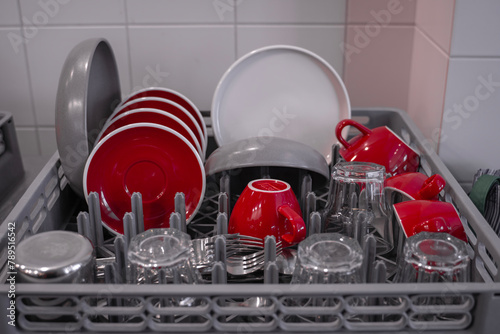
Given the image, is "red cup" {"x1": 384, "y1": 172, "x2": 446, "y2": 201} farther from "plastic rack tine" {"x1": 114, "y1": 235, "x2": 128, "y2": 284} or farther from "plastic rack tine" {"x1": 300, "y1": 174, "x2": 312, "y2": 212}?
"plastic rack tine" {"x1": 114, "y1": 235, "x2": 128, "y2": 284}

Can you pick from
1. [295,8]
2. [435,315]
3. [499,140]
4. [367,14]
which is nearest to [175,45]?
[295,8]

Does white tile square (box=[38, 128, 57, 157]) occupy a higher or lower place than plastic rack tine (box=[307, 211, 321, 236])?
lower

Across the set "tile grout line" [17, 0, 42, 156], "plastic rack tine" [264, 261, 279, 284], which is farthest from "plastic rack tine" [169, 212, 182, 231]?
"tile grout line" [17, 0, 42, 156]

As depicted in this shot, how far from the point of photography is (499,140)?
2.97ft

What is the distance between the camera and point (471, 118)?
0.89 meters

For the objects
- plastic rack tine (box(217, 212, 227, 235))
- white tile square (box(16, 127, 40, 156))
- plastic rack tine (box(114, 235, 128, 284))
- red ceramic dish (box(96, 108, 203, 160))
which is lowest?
white tile square (box(16, 127, 40, 156))

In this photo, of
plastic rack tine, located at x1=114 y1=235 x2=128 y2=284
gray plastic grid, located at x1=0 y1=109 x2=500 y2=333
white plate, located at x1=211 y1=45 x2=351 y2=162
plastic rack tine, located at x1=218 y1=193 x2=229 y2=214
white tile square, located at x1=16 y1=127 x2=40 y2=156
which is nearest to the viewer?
gray plastic grid, located at x1=0 y1=109 x2=500 y2=333

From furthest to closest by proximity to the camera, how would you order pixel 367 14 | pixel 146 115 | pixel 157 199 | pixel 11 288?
pixel 367 14 < pixel 146 115 < pixel 157 199 < pixel 11 288

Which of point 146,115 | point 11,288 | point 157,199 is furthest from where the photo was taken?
point 146,115

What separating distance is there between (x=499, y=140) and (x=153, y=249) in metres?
0.62

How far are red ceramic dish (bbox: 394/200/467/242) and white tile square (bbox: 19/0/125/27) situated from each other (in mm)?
761

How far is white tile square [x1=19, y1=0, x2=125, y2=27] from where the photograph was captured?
3.75 feet

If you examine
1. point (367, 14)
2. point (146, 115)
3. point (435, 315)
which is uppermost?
point (367, 14)

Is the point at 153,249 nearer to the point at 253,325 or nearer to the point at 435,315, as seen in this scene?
the point at 253,325
